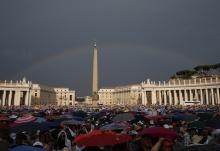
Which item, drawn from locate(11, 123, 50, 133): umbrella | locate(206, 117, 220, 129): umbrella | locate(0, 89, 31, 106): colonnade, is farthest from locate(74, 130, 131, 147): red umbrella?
locate(0, 89, 31, 106): colonnade

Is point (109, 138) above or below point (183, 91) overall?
below

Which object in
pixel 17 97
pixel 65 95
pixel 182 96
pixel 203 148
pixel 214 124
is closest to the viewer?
pixel 203 148

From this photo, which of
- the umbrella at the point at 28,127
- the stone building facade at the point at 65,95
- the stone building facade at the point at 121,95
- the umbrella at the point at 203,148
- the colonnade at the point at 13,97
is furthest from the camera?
the stone building facade at the point at 65,95

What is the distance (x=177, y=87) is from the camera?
327ft

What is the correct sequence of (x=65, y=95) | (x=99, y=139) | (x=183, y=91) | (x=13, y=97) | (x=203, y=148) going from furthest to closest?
1. (x=65, y=95)
2. (x=13, y=97)
3. (x=183, y=91)
4. (x=99, y=139)
5. (x=203, y=148)

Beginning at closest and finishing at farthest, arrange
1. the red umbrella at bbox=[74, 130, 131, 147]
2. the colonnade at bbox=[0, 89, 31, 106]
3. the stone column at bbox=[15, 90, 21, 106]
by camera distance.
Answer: the red umbrella at bbox=[74, 130, 131, 147] < the colonnade at bbox=[0, 89, 31, 106] < the stone column at bbox=[15, 90, 21, 106]

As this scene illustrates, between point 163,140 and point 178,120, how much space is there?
38.2 ft

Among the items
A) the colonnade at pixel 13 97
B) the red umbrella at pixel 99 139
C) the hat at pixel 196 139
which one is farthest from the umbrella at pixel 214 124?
the colonnade at pixel 13 97

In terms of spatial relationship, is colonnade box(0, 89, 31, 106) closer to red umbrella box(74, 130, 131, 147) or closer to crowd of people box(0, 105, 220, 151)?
crowd of people box(0, 105, 220, 151)

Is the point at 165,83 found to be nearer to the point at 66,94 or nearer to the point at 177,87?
the point at 177,87

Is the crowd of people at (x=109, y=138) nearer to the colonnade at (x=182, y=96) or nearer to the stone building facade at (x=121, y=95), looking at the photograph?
the colonnade at (x=182, y=96)

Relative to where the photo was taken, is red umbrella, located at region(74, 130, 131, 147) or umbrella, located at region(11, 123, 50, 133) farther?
umbrella, located at region(11, 123, 50, 133)

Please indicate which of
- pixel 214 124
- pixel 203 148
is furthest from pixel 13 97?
pixel 203 148

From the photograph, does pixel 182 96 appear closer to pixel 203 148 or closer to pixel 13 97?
pixel 13 97
